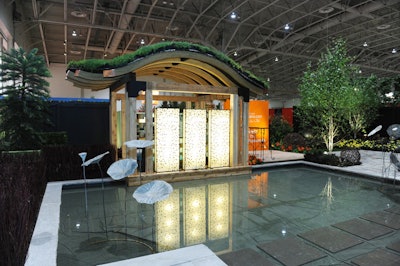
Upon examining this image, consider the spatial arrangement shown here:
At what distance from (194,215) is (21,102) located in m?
5.14

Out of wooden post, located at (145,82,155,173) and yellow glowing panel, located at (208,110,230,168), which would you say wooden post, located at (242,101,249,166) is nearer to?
yellow glowing panel, located at (208,110,230,168)

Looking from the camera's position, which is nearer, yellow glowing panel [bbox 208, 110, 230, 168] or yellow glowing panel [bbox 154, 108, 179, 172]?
yellow glowing panel [bbox 154, 108, 179, 172]

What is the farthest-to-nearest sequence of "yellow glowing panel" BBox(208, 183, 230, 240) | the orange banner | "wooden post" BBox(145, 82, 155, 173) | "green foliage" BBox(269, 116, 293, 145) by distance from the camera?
"green foliage" BBox(269, 116, 293, 145), the orange banner, "wooden post" BBox(145, 82, 155, 173), "yellow glowing panel" BBox(208, 183, 230, 240)

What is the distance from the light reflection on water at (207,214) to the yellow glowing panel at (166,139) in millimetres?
640

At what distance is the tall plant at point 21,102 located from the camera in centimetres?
675

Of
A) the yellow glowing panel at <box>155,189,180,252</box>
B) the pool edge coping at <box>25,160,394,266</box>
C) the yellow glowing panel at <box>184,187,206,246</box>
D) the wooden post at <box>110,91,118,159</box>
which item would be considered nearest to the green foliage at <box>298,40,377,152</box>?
the yellow glowing panel at <box>184,187,206,246</box>

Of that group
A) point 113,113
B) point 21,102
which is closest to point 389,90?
point 113,113

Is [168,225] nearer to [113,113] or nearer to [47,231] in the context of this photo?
[47,231]

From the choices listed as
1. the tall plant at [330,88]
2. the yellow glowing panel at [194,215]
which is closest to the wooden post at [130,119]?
the yellow glowing panel at [194,215]

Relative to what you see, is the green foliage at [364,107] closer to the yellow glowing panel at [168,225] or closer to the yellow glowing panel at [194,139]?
the yellow glowing panel at [194,139]

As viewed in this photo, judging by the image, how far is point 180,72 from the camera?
859 cm

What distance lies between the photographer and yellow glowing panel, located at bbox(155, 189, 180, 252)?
356cm

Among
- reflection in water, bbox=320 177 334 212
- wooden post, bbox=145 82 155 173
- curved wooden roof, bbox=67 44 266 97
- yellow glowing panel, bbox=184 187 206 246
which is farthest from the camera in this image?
wooden post, bbox=145 82 155 173

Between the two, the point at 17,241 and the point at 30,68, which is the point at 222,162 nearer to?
the point at 30,68
